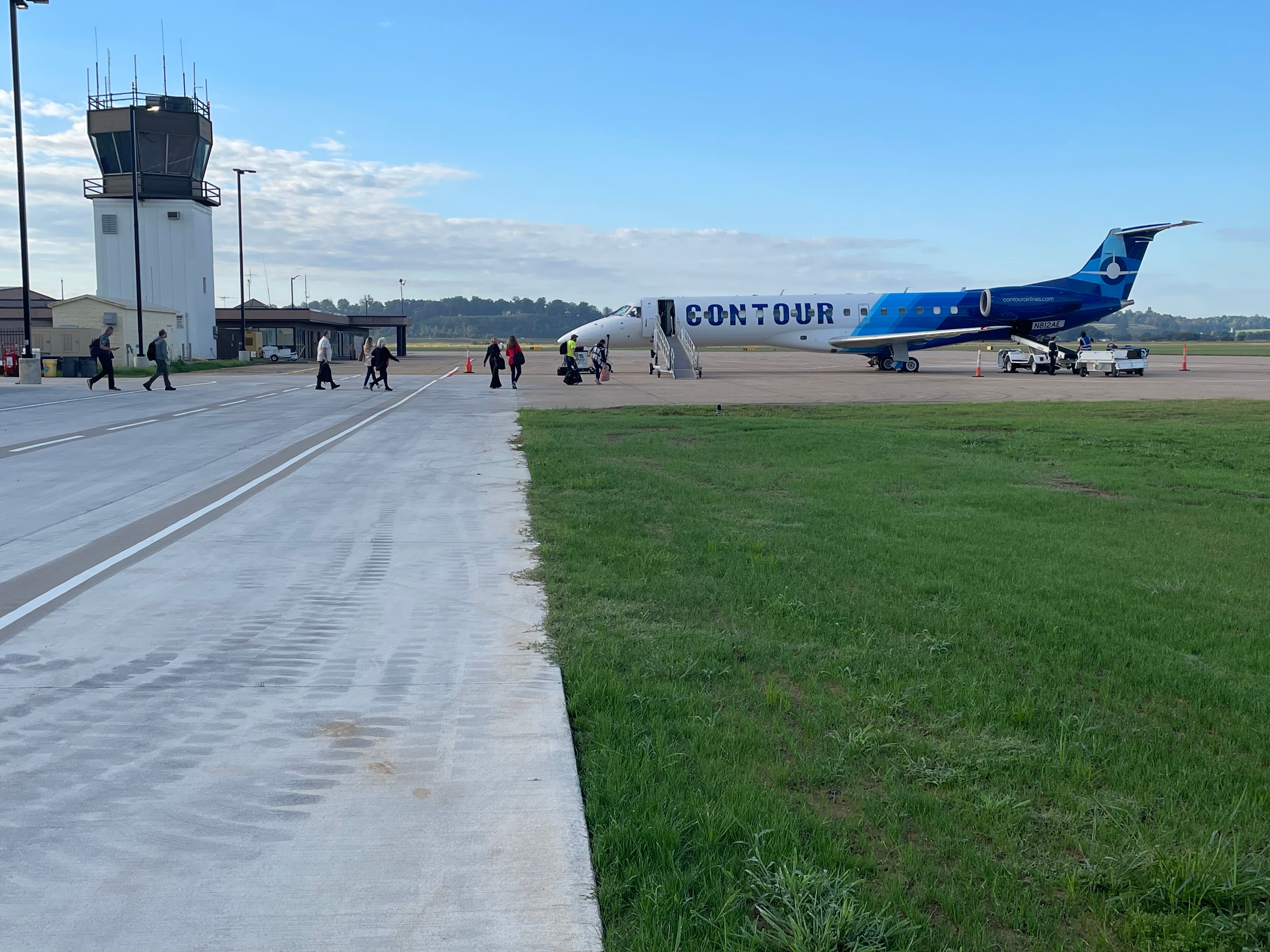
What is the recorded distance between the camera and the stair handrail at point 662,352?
43375mm

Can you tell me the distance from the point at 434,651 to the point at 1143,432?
16.3m

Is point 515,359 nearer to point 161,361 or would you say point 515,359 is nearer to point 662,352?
point 161,361

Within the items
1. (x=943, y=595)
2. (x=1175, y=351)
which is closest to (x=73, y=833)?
(x=943, y=595)

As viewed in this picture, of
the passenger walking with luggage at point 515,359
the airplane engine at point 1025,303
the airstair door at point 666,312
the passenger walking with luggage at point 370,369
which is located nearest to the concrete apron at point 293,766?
the passenger walking with luggage at point 370,369

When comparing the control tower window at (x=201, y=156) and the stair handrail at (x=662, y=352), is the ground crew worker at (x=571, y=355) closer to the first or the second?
the stair handrail at (x=662, y=352)

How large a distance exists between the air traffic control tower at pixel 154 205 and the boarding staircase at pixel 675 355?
3026 centimetres

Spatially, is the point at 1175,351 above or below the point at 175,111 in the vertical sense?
below

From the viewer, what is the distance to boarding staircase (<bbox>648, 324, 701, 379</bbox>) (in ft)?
140

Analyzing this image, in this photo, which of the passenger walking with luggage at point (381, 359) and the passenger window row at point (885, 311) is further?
the passenger window row at point (885, 311)

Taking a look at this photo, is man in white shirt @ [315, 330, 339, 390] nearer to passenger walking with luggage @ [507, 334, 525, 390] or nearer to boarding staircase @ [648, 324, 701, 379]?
passenger walking with luggage @ [507, 334, 525, 390]

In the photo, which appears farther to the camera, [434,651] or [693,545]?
[693,545]

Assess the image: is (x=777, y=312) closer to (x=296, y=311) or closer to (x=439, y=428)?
(x=439, y=428)

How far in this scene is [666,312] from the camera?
1812 inches

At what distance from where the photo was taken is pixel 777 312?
47344mm
